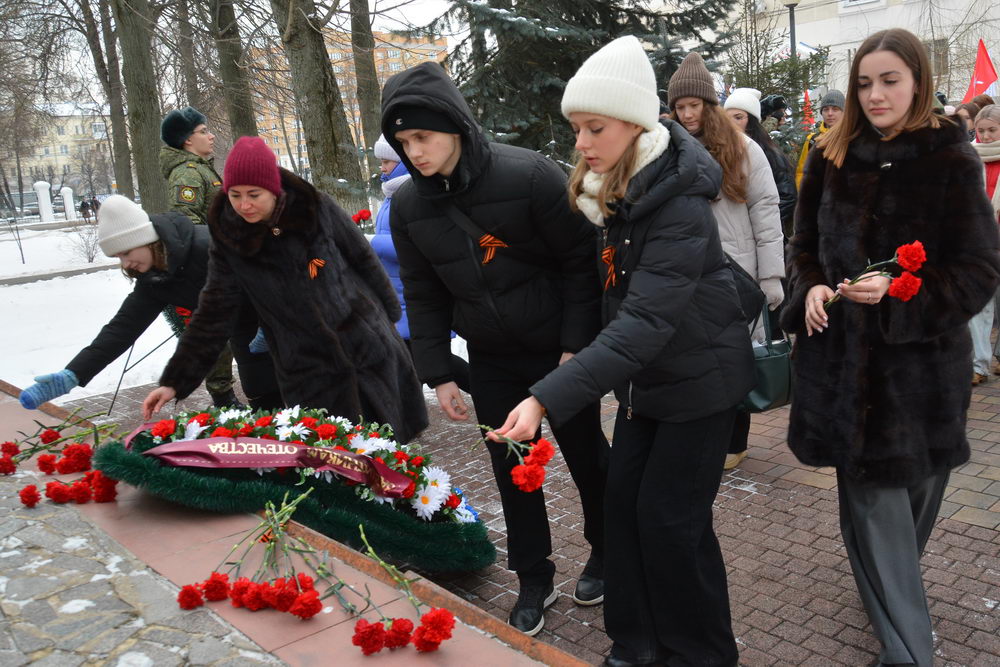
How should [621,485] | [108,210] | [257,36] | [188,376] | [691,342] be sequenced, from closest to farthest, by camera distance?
[691,342] < [621,485] < [188,376] < [108,210] < [257,36]

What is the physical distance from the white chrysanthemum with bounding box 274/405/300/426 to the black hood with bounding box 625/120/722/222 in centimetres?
183

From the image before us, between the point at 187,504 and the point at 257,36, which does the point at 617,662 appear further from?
the point at 257,36

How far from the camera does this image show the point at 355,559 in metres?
3.17

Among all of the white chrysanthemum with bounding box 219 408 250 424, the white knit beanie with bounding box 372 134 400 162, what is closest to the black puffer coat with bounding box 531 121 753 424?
the white chrysanthemum with bounding box 219 408 250 424

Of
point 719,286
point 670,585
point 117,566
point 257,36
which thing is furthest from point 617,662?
point 257,36

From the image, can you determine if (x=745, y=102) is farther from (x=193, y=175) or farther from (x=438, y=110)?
(x=193, y=175)

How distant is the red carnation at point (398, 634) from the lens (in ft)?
8.39

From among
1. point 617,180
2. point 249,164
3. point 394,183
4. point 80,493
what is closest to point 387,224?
point 394,183

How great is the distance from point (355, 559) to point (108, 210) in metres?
2.38

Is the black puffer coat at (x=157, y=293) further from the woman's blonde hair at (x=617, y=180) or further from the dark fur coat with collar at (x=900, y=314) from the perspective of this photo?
the dark fur coat with collar at (x=900, y=314)

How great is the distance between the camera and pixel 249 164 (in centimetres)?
385

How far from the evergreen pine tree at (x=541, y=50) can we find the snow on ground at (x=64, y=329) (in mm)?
4380

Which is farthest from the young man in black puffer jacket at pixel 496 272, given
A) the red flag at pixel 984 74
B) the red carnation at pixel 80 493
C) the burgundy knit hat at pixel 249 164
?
the red flag at pixel 984 74

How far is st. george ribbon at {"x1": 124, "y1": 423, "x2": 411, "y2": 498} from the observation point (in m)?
3.58
